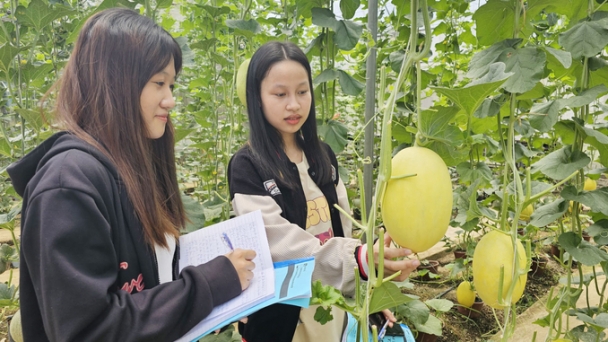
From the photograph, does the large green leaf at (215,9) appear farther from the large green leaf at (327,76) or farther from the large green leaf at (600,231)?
the large green leaf at (600,231)

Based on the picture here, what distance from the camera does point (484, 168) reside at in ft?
4.20

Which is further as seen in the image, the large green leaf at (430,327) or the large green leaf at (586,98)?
the large green leaf at (430,327)

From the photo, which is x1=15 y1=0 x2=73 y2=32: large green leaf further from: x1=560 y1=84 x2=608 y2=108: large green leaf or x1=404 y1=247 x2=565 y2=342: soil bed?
x1=404 y1=247 x2=565 y2=342: soil bed

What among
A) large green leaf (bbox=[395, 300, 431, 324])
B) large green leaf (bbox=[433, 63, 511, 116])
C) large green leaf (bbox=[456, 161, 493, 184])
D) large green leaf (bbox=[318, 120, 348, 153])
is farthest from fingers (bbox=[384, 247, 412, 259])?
large green leaf (bbox=[395, 300, 431, 324])

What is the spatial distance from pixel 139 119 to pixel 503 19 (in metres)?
0.73

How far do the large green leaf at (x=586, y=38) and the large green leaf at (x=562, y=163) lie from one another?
232 millimetres

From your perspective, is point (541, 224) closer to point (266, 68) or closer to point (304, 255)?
point (304, 255)

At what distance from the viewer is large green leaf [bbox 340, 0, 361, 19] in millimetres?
1293

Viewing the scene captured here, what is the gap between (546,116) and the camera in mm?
893

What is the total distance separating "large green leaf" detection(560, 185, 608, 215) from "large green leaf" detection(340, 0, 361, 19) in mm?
764

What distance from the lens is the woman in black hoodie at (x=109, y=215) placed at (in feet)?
2.09

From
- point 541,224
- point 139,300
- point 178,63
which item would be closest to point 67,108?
point 178,63

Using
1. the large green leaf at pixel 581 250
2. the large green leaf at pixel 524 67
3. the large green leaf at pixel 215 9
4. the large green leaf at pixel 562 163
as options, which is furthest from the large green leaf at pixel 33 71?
the large green leaf at pixel 581 250

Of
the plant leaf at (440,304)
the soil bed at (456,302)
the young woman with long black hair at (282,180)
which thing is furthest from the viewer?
the soil bed at (456,302)
